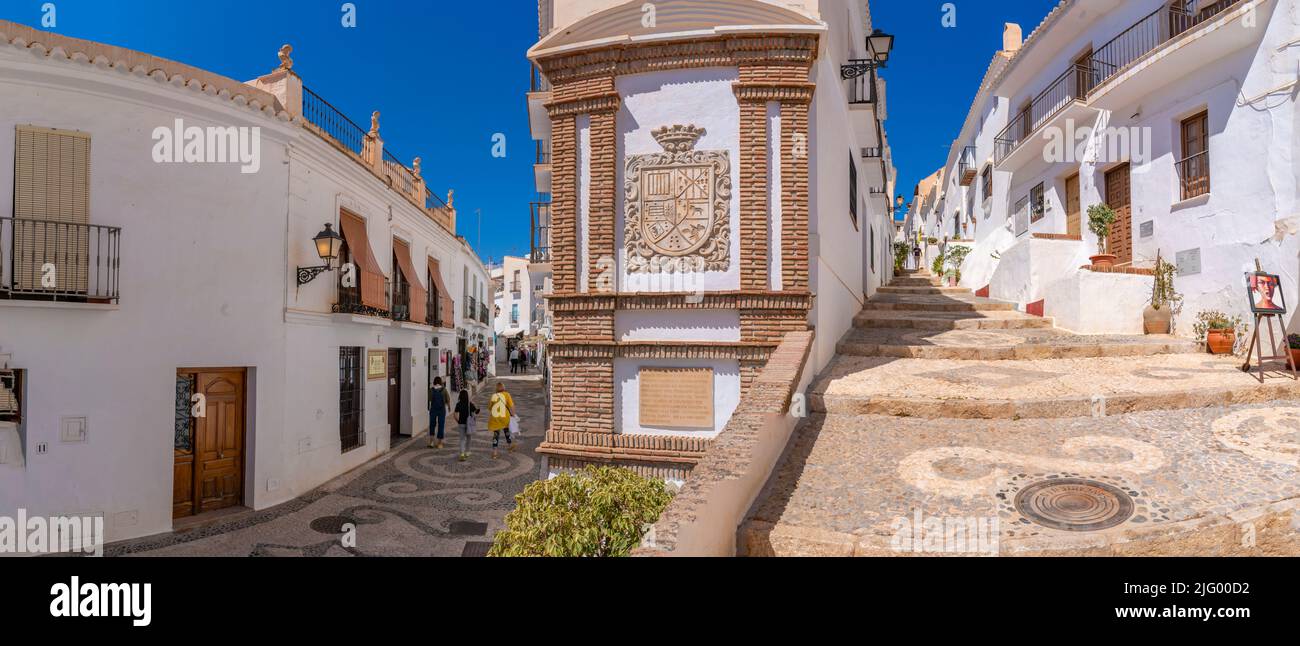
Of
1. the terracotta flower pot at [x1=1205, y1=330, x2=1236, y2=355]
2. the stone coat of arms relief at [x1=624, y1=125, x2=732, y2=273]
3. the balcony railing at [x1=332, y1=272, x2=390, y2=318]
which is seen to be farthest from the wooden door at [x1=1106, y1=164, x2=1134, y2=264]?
the balcony railing at [x1=332, y1=272, x2=390, y2=318]

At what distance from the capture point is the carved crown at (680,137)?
23.8ft

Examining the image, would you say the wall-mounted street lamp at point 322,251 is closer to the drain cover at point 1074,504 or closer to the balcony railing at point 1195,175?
the drain cover at point 1074,504

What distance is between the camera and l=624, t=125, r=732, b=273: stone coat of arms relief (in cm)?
714

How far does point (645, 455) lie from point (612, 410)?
0.70 m

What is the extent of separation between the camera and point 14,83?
25.0 ft

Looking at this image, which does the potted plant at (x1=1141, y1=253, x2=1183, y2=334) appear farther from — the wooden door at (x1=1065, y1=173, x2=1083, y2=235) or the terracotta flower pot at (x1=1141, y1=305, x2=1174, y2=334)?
the wooden door at (x1=1065, y1=173, x2=1083, y2=235)

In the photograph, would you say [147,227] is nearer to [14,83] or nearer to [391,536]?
[14,83]

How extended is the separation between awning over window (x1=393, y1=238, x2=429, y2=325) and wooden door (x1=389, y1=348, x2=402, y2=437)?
104cm

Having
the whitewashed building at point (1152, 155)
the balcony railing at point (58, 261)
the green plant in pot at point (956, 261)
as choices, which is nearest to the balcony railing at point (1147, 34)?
the whitewashed building at point (1152, 155)

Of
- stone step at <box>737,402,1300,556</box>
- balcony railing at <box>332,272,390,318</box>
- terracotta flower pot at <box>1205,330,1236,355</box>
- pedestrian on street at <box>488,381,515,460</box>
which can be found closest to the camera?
stone step at <box>737,402,1300,556</box>

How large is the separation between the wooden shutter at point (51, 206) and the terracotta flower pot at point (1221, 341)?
50.8ft

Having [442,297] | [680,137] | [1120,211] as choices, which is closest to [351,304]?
[442,297]

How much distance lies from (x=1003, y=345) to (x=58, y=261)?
13105mm
